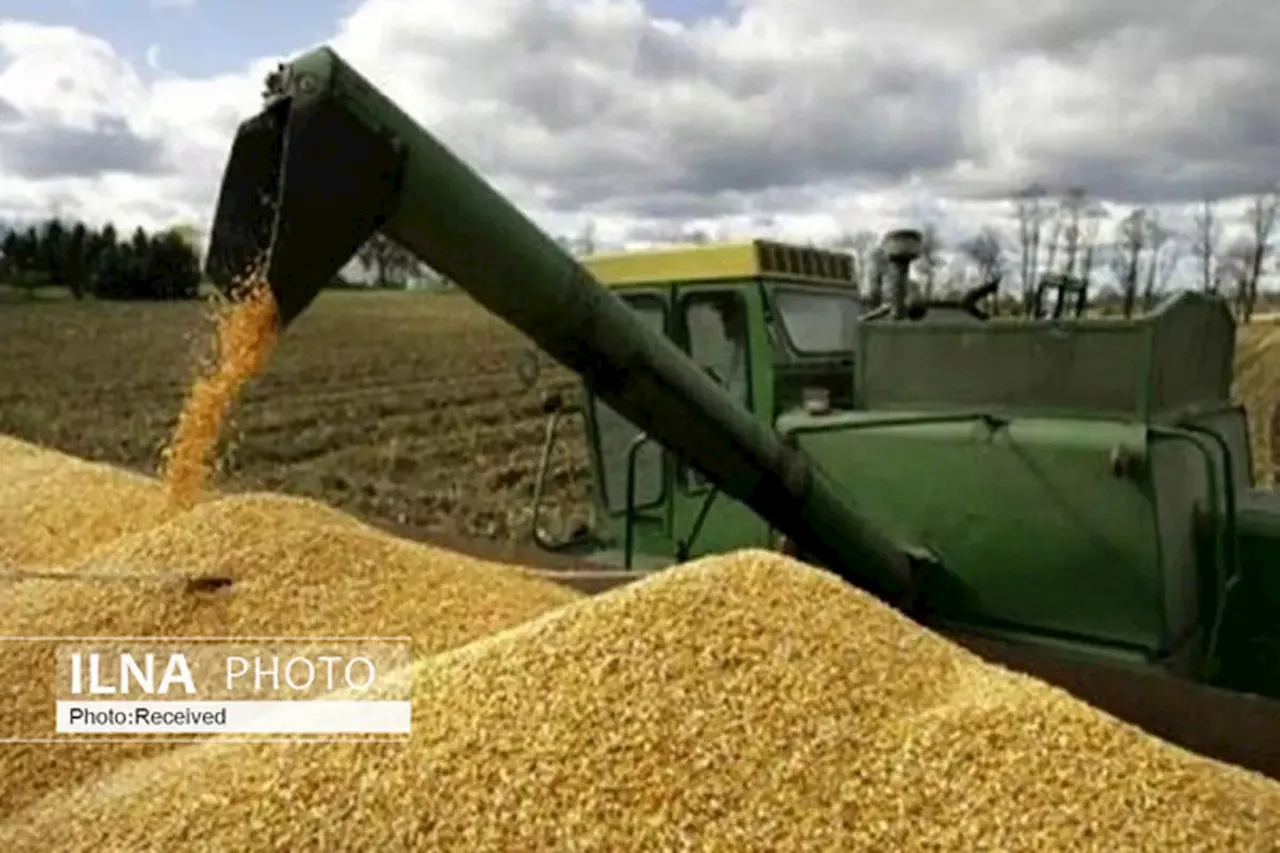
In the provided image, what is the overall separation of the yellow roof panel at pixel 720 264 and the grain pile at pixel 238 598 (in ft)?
4.89

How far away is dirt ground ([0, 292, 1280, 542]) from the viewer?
9.91 meters

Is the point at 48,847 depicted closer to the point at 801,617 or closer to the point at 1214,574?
the point at 801,617

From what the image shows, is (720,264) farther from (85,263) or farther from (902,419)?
(85,263)

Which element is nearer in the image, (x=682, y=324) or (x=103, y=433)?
(x=682, y=324)

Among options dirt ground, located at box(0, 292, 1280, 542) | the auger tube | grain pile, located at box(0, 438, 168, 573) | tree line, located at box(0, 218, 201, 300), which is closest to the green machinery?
the auger tube

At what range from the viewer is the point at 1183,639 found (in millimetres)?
3359

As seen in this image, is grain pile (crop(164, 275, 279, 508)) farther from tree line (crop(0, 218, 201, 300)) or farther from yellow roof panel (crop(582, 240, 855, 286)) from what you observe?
tree line (crop(0, 218, 201, 300))

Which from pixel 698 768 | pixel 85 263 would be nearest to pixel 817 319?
pixel 698 768

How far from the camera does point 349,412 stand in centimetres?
1507

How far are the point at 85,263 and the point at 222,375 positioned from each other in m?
34.8

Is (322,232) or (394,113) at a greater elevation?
(394,113)

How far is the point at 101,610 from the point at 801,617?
163 centimetres

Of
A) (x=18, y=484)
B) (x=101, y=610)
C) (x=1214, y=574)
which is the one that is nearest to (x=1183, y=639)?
(x=1214, y=574)

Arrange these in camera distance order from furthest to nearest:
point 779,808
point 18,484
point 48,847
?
point 18,484 → point 48,847 → point 779,808
